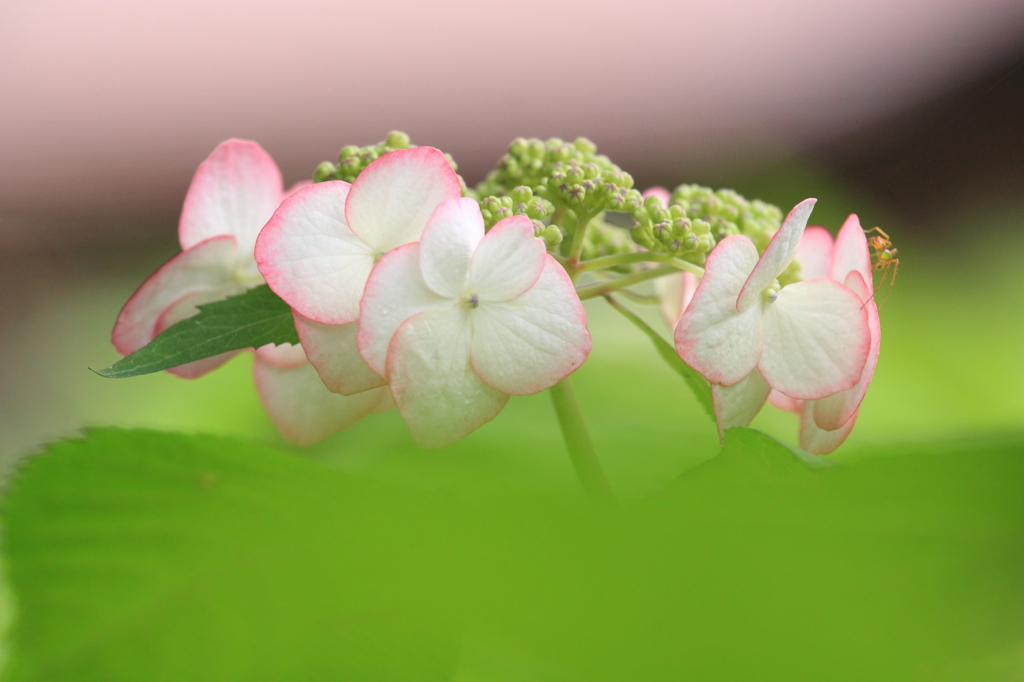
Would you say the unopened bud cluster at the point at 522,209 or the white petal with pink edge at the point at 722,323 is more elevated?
the unopened bud cluster at the point at 522,209

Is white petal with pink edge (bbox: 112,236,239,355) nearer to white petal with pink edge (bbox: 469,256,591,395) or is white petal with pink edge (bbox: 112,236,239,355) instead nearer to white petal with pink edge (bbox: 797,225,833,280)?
white petal with pink edge (bbox: 469,256,591,395)

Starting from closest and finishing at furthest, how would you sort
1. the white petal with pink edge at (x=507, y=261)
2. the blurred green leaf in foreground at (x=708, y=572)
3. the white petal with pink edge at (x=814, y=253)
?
the blurred green leaf in foreground at (x=708, y=572) < the white petal with pink edge at (x=507, y=261) < the white petal with pink edge at (x=814, y=253)

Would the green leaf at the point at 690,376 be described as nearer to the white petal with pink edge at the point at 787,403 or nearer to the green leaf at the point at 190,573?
the white petal with pink edge at the point at 787,403

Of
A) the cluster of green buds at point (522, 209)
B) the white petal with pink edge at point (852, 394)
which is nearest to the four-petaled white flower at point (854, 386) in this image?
the white petal with pink edge at point (852, 394)

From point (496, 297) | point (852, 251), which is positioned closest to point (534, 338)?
point (496, 297)

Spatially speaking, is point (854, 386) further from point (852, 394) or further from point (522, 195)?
point (522, 195)

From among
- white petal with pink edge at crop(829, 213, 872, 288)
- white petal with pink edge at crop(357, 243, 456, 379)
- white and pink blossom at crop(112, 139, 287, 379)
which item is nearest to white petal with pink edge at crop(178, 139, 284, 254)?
white and pink blossom at crop(112, 139, 287, 379)
